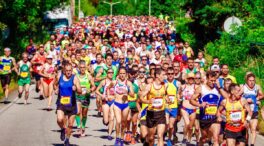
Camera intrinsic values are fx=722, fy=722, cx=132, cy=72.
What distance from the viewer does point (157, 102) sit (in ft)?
47.2

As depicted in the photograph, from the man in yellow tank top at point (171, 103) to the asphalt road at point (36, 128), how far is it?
5.54ft

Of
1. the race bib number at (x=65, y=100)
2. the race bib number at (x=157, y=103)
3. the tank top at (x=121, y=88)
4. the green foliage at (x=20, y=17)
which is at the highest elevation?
the green foliage at (x=20, y=17)

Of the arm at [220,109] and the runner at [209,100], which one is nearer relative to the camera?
the arm at [220,109]

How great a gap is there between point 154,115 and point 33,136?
4.95 metres

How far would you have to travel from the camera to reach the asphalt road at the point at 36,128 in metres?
17.4

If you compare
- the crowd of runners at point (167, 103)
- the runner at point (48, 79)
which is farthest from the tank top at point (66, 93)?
the runner at point (48, 79)

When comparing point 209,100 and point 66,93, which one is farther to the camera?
point 66,93

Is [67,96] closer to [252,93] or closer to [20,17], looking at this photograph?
[252,93]

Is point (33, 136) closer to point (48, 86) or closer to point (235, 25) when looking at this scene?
point (48, 86)

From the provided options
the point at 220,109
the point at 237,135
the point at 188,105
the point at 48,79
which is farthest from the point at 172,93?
the point at 48,79

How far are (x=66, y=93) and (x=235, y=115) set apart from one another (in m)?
4.29

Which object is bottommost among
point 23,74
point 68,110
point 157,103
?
point 68,110

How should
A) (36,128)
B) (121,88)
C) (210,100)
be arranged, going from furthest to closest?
(36,128)
(121,88)
(210,100)

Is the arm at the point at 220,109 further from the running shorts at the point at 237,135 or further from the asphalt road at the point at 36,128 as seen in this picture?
the asphalt road at the point at 36,128
